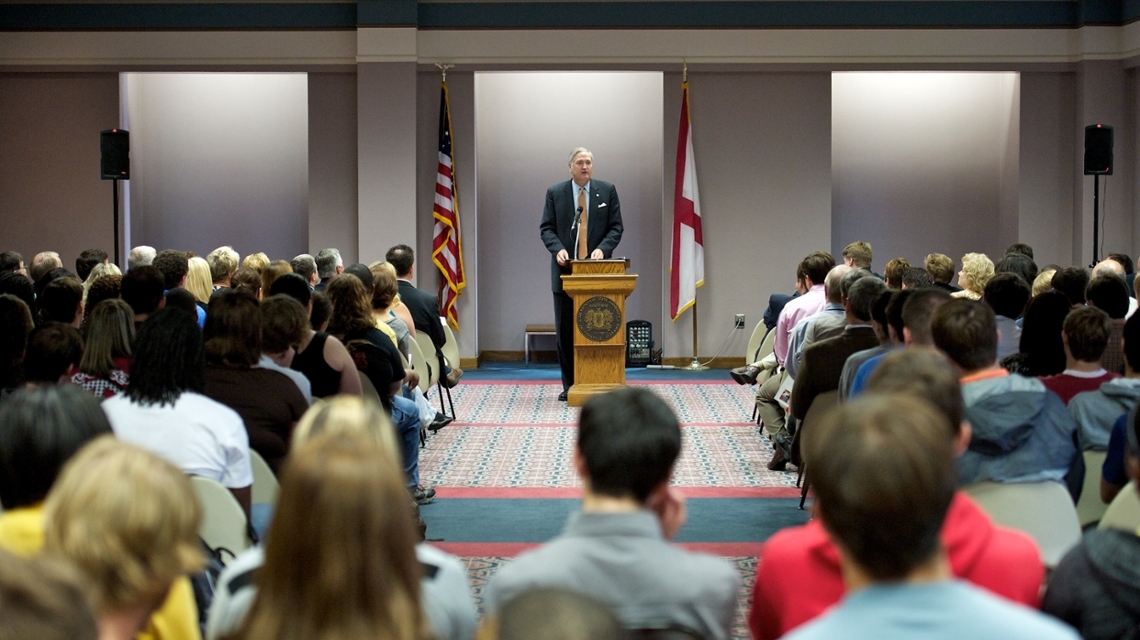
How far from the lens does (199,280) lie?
6703mm

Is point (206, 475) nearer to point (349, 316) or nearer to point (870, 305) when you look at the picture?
point (349, 316)

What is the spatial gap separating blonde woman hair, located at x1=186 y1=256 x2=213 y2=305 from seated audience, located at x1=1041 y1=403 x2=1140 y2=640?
541 cm

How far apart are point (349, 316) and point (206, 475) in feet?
6.91

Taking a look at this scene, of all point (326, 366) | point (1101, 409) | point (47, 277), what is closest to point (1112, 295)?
point (1101, 409)

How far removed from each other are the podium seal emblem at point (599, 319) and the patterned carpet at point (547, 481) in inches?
23.0

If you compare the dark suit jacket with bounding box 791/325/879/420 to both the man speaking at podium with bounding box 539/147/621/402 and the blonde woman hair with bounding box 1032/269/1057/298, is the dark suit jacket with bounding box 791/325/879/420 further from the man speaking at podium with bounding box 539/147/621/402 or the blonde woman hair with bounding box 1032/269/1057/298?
the man speaking at podium with bounding box 539/147/621/402

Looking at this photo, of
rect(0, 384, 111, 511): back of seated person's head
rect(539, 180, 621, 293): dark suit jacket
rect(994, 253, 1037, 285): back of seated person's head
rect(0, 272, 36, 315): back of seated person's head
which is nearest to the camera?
rect(0, 384, 111, 511): back of seated person's head

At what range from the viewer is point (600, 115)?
11875 mm

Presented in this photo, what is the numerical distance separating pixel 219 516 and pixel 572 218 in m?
6.12

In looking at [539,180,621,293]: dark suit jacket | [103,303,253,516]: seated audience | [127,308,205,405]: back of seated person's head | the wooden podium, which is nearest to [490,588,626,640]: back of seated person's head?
[103,303,253,516]: seated audience

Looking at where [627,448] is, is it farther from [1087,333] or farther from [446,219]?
[446,219]

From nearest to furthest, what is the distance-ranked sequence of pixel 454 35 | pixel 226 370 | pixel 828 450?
pixel 828 450 → pixel 226 370 → pixel 454 35

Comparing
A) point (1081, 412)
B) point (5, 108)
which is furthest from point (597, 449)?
point (5, 108)

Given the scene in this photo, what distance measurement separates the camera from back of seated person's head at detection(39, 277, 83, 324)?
516 cm
